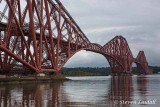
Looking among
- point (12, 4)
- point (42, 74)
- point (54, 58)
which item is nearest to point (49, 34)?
point (54, 58)

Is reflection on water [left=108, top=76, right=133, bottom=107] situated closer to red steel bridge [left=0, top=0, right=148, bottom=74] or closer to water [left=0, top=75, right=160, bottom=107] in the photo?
water [left=0, top=75, right=160, bottom=107]

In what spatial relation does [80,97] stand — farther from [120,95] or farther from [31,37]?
[31,37]

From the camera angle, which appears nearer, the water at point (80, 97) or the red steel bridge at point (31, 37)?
the water at point (80, 97)

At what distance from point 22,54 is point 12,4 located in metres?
13.1

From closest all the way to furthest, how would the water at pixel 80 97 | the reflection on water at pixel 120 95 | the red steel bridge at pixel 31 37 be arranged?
the water at pixel 80 97 < the reflection on water at pixel 120 95 < the red steel bridge at pixel 31 37

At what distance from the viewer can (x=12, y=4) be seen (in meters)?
67.2

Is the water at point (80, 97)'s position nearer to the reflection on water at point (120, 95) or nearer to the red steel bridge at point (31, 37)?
the reflection on water at point (120, 95)

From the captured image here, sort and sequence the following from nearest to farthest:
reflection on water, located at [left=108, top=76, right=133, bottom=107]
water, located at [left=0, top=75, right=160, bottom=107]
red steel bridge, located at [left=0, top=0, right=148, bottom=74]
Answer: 1. water, located at [left=0, top=75, right=160, bottom=107]
2. reflection on water, located at [left=108, top=76, right=133, bottom=107]
3. red steel bridge, located at [left=0, top=0, right=148, bottom=74]

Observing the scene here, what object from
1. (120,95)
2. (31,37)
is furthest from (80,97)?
(31,37)

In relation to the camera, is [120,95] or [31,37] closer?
[120,95]

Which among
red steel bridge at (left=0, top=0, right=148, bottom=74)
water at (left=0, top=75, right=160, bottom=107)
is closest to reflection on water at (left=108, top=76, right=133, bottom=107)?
water at (left=0, top=75, right=160, bottom=107)

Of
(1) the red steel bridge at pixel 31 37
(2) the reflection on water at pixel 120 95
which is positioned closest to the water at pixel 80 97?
(2) the reflection on water at pixel 120 95

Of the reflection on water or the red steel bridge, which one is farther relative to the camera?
the red steel bridge


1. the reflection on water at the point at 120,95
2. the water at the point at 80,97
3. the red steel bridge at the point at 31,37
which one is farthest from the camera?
the red steel bridge at the point at 31,37
